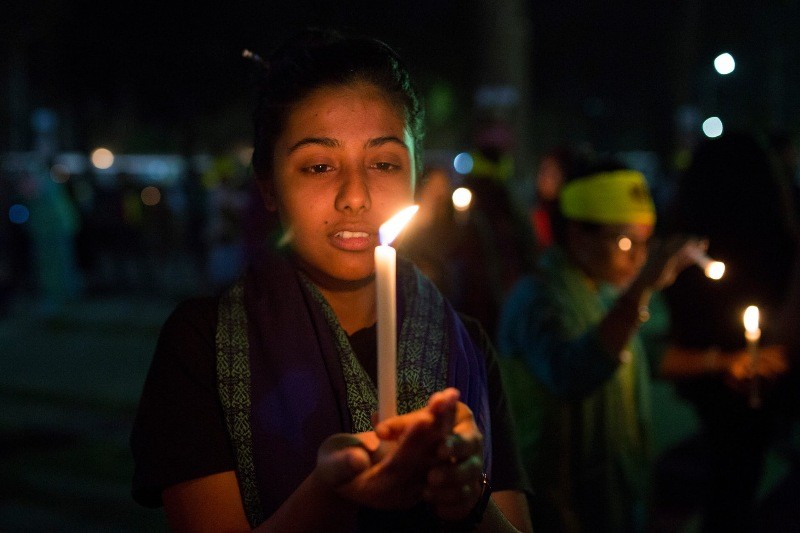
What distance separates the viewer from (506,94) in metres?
10.9

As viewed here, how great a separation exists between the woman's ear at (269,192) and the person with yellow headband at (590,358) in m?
1.35

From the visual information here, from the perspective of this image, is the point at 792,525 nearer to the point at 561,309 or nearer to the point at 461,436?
the point at 561,309

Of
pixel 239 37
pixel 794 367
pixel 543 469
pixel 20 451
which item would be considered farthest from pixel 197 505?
pixel 239 37

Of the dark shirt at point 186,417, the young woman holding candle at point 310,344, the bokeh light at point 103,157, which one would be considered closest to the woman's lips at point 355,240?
the young woman holding candle at point 310,344

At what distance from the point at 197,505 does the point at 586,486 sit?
5.76 feet

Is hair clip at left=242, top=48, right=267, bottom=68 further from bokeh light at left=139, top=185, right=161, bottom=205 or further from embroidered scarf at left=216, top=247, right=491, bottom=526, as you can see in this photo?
bokeh light at left=139, top=185, right=161, bottom=205

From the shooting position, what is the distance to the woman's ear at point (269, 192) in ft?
6.44

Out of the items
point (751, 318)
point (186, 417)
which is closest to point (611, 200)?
point (751, 318)

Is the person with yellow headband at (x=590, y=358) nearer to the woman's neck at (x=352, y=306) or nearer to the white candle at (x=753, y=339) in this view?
the white candle at (x=753, y=339)

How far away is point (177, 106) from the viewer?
23.7 meters

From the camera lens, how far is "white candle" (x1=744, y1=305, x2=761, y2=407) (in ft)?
11.0

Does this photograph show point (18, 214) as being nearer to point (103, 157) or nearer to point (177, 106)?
point (177, 106)

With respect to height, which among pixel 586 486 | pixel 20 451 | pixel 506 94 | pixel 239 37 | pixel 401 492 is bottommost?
pixel 20 451

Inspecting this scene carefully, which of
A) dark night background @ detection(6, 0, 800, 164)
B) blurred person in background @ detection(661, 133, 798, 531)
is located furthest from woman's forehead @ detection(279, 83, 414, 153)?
dark night background @ detection(6, 0, 800, 164)
